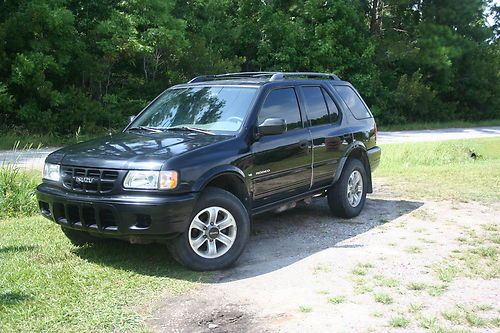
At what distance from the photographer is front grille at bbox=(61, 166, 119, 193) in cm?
511

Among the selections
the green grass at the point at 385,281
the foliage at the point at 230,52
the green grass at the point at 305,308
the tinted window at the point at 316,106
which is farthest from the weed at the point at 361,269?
the foliage at the point at 230,52

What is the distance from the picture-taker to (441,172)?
40.6ft

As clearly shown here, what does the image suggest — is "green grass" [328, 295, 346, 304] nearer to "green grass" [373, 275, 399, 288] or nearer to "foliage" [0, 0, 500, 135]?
"green grass" [373, 275, 399, 288]

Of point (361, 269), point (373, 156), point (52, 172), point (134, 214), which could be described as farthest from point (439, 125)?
point (134, 214)

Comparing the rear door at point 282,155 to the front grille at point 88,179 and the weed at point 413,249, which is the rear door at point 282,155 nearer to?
the weed at point 413,249

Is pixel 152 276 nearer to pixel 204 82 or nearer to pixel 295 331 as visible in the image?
pixel 295 331

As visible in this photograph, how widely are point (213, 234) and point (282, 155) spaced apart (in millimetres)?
1422

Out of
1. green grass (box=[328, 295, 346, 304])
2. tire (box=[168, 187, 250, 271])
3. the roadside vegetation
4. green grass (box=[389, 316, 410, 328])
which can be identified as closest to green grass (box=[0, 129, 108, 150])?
the roadside vegetation

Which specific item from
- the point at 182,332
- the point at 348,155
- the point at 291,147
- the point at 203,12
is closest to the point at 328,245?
the point at 291,147

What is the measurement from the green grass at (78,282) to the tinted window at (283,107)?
1.89 meters

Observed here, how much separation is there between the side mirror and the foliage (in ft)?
45.5

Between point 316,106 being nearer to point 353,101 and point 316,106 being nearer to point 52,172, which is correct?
point 353,101

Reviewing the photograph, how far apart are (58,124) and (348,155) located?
14.2 meters

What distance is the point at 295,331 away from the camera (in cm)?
398
